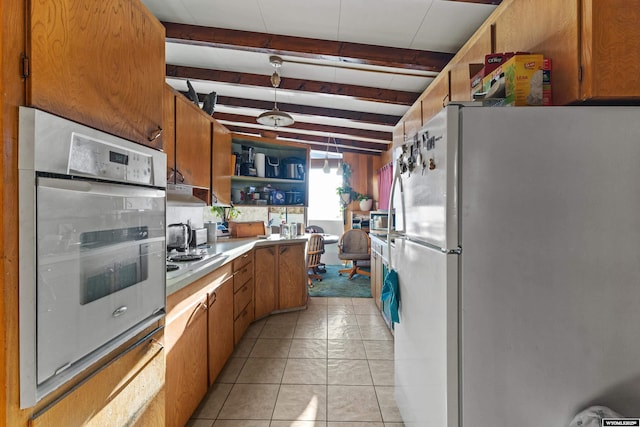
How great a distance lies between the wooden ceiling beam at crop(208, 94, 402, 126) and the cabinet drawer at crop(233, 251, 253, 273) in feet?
8.12

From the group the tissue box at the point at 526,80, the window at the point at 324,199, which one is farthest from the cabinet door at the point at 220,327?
the window at the point at 324,199

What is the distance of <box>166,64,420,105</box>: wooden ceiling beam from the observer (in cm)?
320

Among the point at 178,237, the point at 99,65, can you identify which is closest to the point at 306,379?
the point at 178,237

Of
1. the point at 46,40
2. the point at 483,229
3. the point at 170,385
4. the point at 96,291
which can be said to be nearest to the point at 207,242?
the point at 170,385

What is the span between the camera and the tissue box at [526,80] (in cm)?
115

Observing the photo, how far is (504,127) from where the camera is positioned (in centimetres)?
100

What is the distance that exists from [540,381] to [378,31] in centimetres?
239

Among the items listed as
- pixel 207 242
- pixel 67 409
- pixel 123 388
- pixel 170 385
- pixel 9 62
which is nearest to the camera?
pixel 9 62

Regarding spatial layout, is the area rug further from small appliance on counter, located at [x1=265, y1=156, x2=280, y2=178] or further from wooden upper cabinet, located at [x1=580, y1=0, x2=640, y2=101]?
wooden upper cabinet, located at [x1=580, y1=0, x2=640, y2=101]

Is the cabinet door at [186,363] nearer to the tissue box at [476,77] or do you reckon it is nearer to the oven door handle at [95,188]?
the oven door handle at [95,188]

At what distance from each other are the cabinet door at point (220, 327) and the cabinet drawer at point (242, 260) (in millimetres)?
143

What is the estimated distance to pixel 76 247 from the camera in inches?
29.4

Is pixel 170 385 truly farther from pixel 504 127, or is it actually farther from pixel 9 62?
pixel 504 127

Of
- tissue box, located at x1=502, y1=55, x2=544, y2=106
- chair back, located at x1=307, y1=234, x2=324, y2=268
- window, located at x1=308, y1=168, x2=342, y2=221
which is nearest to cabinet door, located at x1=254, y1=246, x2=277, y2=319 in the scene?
chair back, located at x1=307, y1=234, x2=324, y2=268
